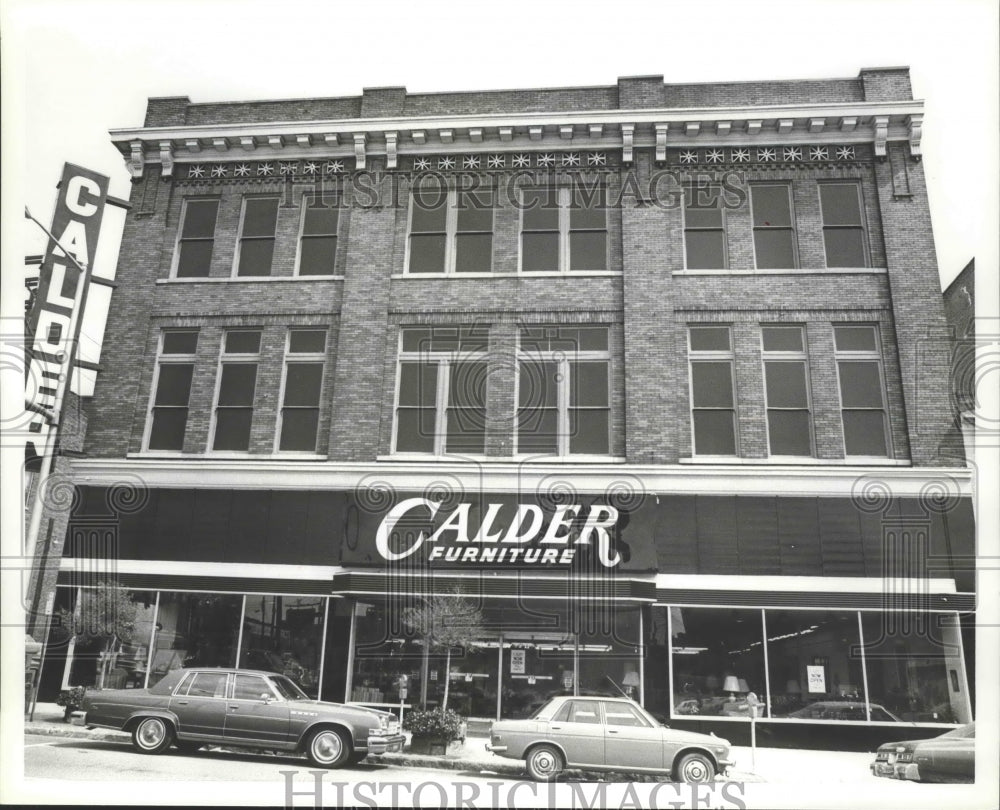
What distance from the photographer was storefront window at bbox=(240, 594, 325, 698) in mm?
12992

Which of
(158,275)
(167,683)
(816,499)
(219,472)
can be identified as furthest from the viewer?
(158,275)

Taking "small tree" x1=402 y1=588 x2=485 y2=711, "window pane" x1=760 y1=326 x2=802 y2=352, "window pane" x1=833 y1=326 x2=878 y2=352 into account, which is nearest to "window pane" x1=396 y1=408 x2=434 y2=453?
"small tree" x1=402 y1=588 x2=485 y2=711

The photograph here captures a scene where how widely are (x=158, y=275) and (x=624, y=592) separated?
33.9ft

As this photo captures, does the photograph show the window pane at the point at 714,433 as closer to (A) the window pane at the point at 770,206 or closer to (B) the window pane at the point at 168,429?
(A) the window pane at the point at 770,206

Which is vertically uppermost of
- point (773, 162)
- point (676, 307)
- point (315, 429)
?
point (773, 162)

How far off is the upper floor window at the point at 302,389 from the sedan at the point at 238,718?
4.00m

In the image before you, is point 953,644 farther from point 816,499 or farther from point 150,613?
point 150,613

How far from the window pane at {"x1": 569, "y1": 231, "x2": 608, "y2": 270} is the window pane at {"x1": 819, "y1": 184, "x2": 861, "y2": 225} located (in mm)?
3977

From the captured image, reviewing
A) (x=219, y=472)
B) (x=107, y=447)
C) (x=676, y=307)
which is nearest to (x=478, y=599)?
(x=219, y=472)

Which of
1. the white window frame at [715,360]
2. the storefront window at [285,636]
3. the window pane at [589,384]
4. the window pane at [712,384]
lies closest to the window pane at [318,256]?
the window pane at [589,384]

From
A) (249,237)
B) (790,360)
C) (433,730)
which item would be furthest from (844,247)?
(249,237)

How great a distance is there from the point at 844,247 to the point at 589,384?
17.1 ft

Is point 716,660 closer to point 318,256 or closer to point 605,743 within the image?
point 605,743

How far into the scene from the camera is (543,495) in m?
13.5
